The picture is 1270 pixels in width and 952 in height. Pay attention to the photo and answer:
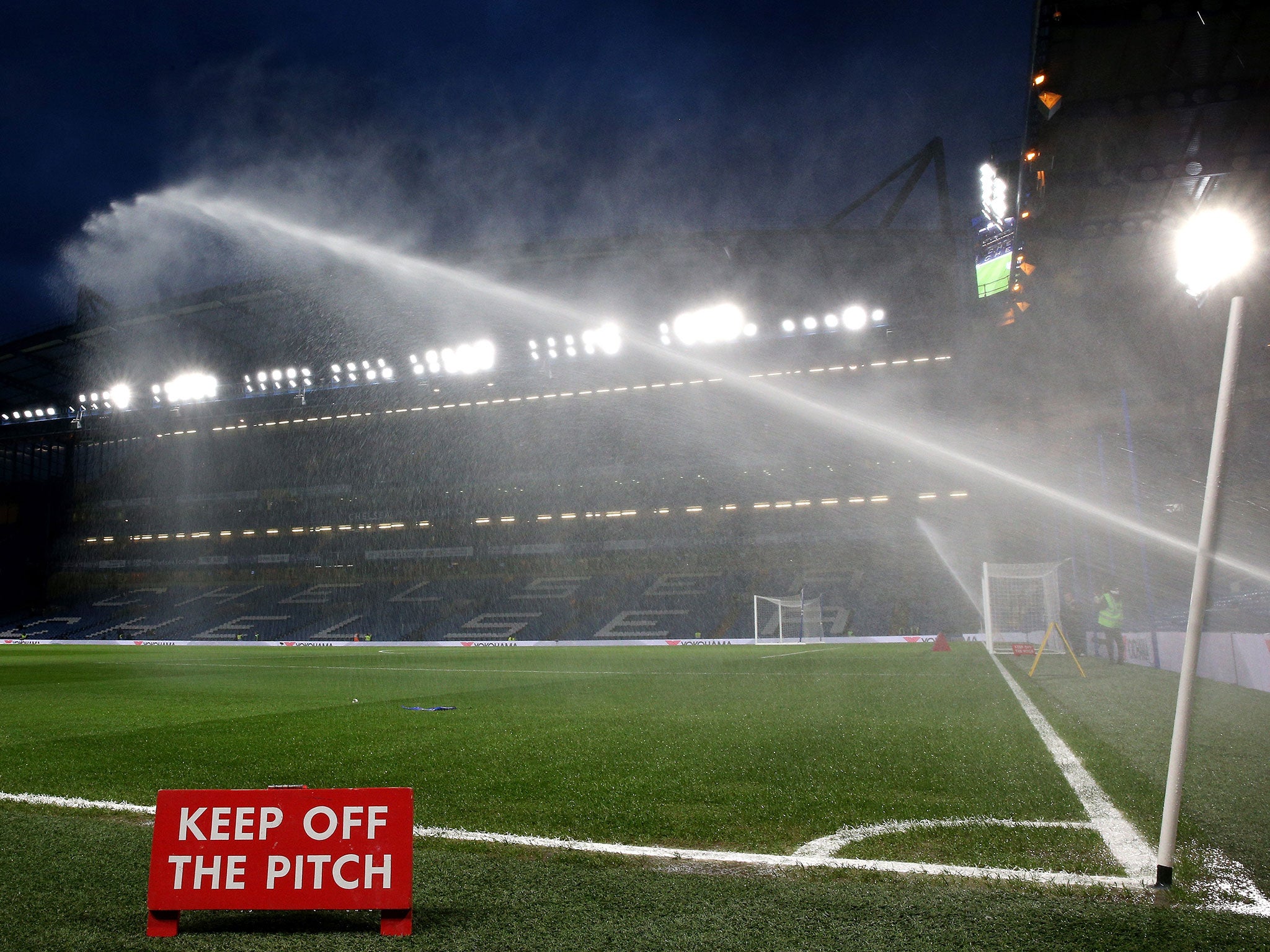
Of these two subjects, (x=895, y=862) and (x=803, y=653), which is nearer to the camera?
(x=895, y=862)

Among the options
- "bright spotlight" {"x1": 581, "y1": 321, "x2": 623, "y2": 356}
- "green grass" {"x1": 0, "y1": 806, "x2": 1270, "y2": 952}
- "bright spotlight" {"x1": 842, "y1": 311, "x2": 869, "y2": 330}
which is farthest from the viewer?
"bright spotlight" {"x1": 581, "y1": 321, "x2": 623, "y2": 356}

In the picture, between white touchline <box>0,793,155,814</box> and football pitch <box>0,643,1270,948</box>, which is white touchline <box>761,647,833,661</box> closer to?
football pitch <box>0,643,1270,948</box>

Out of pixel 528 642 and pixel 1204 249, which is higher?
pixel 1204 249

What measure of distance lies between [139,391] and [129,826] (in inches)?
1848

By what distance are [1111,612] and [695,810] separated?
13.5 m

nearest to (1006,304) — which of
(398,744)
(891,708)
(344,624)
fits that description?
(891,708)

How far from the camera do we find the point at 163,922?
2.26 m

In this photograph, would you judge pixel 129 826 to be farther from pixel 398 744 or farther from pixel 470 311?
pixel 470 311

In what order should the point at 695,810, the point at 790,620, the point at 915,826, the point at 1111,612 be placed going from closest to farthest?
1. the point at 915,826
2. the point at 695,810
3. the point at 1111,612
4. the point at 790,620

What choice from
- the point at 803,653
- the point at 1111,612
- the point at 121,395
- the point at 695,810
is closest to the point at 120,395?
the point at 121,395

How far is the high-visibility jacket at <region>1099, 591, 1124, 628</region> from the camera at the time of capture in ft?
46.1

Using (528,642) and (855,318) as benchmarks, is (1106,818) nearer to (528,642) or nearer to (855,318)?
(528,642)

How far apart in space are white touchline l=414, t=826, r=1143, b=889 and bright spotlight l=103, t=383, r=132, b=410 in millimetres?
48027

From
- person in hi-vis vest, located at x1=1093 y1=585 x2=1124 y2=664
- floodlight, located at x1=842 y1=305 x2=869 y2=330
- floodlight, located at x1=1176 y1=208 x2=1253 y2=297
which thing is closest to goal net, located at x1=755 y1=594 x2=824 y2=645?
floodlight, located at x1=842 y1=305 x2=869 y2=330
